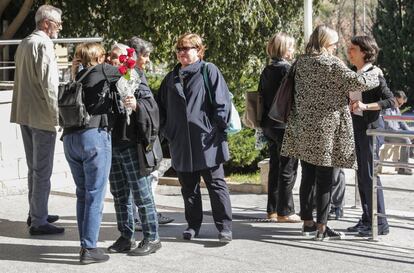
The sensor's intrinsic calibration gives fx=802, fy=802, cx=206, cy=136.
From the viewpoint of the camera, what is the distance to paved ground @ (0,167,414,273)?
225 inches

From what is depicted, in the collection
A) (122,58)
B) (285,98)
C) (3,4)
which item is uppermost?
(3,4)

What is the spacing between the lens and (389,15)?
1075 inches

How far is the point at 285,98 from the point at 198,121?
756 millimetres

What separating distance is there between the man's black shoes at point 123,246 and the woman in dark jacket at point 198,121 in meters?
0.71

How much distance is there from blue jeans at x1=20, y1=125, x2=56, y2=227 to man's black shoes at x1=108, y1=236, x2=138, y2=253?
918mm

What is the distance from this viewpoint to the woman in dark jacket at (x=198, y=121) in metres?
6.32

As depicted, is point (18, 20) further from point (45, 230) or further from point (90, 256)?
point (90, 256)

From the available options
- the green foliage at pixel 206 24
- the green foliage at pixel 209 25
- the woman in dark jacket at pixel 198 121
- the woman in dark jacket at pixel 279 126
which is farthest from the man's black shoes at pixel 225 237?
the green foliage at pixel 206 24

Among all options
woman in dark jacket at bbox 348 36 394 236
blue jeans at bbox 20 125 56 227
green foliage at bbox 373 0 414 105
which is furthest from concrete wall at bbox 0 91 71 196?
green foliage at bbox 373 0 414 105

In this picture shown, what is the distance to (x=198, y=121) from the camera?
6.33m

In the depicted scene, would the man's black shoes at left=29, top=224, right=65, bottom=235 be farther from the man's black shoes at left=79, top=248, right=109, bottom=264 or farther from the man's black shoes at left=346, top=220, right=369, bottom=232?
the man's black shoes at left=346, top=220, right=369, bottom=232

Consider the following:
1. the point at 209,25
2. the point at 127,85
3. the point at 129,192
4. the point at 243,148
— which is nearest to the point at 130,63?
the point at 127,85

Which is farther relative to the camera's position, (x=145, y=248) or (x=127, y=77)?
(x=145, y=248)

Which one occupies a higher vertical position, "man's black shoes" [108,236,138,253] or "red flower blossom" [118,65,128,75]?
"red flower blossom" [118,65,128,75]
